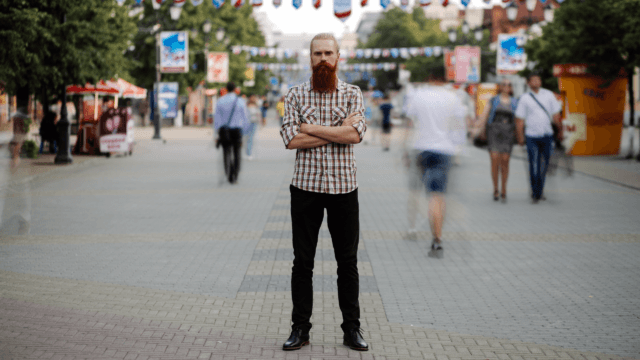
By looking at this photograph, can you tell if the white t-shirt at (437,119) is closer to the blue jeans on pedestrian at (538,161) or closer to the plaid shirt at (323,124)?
the plaid shirt at (323,124)

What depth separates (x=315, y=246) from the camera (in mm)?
4551

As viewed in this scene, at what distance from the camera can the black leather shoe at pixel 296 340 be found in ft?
14.6

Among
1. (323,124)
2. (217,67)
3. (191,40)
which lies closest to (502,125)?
(323,124)

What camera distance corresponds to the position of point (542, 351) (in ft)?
14.6

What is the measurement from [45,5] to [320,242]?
11.2 metres

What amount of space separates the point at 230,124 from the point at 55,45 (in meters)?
5.77

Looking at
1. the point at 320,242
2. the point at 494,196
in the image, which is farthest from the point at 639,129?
the point at 320,242

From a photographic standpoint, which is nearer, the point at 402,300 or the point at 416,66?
the point at 402,300

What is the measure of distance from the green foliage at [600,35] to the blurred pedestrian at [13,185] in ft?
46.0

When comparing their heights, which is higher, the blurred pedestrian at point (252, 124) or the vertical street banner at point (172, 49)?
the vertical street banner at point (172, 49)

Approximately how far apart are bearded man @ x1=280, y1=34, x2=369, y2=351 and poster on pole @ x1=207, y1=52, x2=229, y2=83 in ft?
124

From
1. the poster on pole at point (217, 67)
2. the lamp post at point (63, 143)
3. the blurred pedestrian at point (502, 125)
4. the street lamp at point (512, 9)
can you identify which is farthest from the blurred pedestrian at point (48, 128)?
the poster on pole at point (217, 67)

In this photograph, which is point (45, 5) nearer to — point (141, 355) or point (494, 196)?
point (494, 196)

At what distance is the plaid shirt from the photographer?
4.44m
